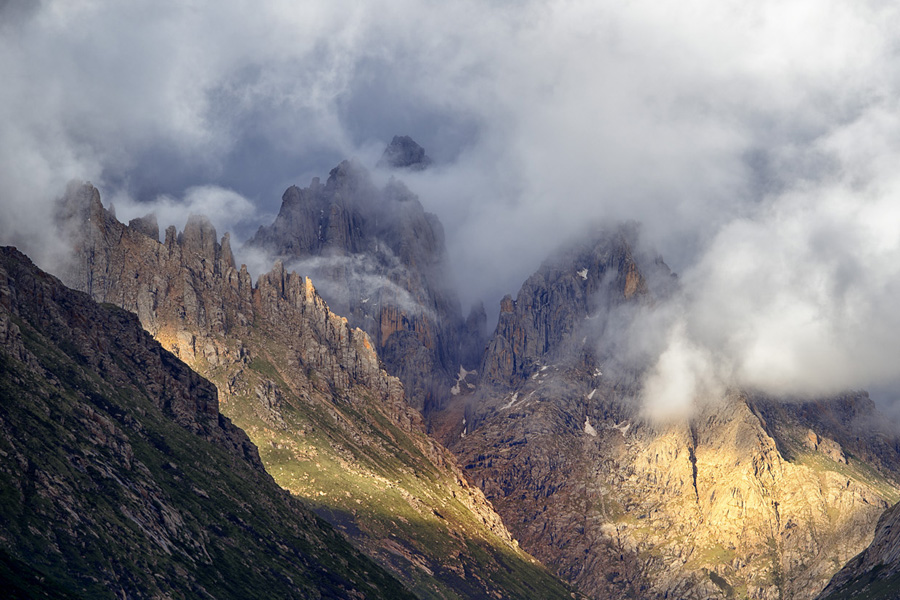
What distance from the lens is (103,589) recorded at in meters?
197

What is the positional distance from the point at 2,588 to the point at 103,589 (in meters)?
36.4

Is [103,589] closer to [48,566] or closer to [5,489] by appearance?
[48,566]

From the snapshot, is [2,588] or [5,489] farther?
[5,489]

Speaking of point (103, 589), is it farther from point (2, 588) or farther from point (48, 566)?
point (2, 588)

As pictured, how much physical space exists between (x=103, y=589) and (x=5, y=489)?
29782 millimetres

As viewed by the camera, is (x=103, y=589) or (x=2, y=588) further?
(x=103, y=589)

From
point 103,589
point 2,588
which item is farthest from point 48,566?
point 2,588

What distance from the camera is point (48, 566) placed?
19025cm

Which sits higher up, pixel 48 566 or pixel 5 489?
pixel 5 489

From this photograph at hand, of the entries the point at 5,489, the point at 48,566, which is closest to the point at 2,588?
the point at 48,566

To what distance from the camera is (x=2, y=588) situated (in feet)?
535

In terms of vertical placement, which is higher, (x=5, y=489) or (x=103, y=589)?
(x=5, y=489)

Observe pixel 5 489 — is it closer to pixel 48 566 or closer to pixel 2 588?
pixel 48 566

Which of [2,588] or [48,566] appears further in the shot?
[48,566]
